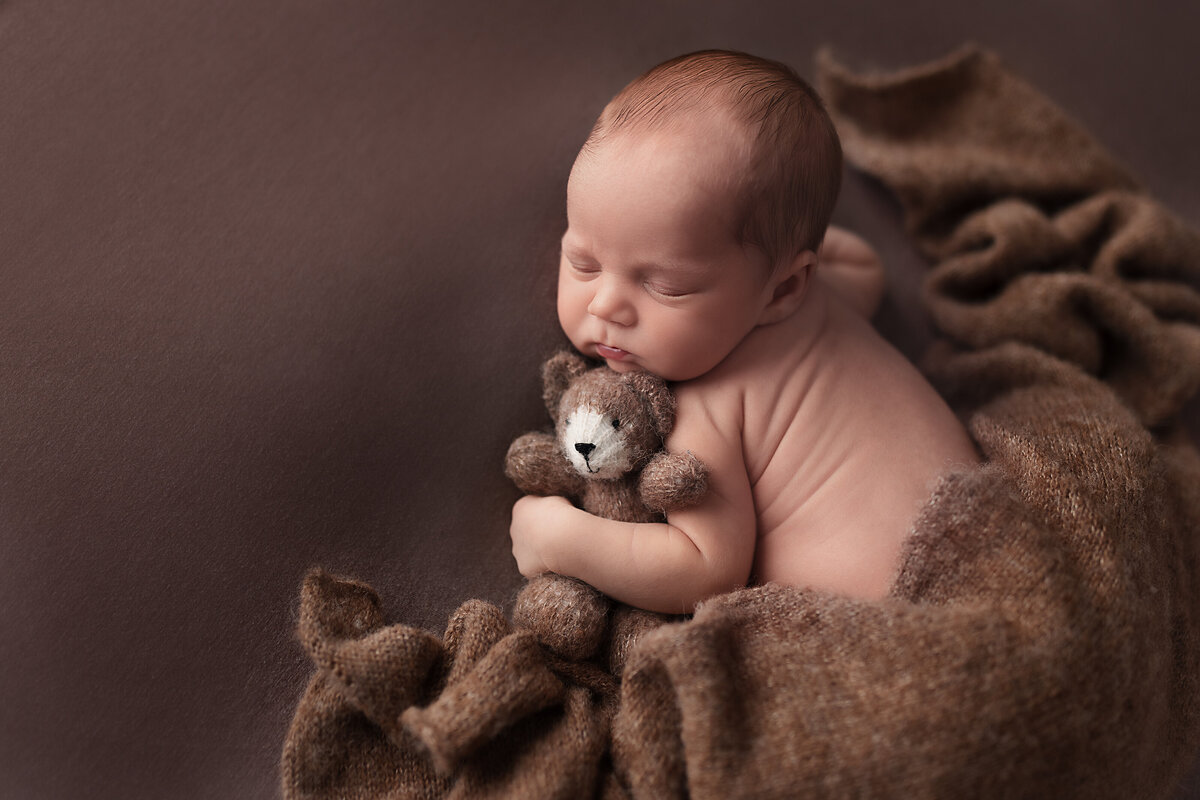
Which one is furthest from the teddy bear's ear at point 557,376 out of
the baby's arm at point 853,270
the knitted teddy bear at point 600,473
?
the baby's arm at point 853,270

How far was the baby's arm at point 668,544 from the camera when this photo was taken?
0.96 meters

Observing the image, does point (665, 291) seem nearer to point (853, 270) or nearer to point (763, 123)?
point (763, 123)

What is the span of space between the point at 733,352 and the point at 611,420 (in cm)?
21

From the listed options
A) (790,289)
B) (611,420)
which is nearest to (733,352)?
(790,289)

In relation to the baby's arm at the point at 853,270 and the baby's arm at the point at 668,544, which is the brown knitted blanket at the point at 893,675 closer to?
the baby's arm at the point at 668,544

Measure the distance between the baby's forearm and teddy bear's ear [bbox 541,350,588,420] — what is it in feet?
0.51

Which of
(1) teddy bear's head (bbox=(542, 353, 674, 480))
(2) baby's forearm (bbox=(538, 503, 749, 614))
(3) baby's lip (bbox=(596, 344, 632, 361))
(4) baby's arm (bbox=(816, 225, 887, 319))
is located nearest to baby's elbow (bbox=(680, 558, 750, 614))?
(2) baby's forearm (bbox=(538, 503, 749, 614))

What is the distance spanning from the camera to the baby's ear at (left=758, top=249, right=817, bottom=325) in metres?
1.04

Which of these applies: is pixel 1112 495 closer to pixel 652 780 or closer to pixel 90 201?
pixel 652 780

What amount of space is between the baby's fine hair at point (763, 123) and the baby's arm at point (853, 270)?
24 cm

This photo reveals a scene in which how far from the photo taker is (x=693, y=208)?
0.92 metres

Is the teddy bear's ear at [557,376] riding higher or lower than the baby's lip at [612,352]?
lower

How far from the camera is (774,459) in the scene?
1.05 m

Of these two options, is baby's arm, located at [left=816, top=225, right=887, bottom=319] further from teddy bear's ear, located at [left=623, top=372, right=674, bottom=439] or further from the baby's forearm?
the baby's forearm
